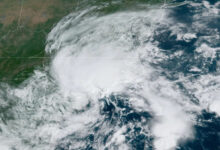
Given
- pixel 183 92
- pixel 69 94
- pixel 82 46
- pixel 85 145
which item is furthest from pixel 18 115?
pixel 183 92

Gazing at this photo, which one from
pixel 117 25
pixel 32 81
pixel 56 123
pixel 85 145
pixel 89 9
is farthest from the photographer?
pixel 89 9

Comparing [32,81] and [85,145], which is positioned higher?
[32,81]

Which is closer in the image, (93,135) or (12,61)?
(93,135)

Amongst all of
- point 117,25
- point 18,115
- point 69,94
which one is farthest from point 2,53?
point 117,25

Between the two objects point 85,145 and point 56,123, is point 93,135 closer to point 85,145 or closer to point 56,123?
point 85,145

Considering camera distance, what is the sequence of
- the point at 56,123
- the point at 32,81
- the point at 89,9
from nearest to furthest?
the point at 56,123, the point at 32,81, the point at 89,9

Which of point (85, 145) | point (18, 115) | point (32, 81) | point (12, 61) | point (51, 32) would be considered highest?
point (51, 32)

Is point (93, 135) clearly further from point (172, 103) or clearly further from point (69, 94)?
point (172, 103)
